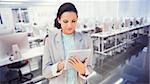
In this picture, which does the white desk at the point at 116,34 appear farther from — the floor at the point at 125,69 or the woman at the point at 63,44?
the woman at the point at 63,44

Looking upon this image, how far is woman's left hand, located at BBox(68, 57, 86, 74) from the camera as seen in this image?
1.39 meters

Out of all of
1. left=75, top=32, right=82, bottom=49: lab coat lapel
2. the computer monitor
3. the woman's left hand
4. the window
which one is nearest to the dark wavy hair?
left=75, top=32, right=82, bottom=49: lab coat lapel

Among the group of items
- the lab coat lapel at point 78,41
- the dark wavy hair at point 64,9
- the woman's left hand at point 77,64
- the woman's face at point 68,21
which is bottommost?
the woman's left hand at point 77,64

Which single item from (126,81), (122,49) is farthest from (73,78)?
(122,49)

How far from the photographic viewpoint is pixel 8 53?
2168 mm

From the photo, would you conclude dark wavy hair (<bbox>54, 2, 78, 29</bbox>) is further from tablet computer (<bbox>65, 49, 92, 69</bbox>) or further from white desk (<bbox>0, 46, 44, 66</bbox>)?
white desk (<bbox>0, 46, 44, 66</bbox>)

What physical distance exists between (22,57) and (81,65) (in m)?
1.21

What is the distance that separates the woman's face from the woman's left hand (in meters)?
0.26

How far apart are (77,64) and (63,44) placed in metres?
0.22

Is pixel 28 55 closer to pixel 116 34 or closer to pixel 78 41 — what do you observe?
pixel 78 41

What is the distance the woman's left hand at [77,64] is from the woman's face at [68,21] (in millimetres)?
256

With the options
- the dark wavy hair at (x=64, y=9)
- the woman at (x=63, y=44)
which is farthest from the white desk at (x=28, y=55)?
the dark wavy hair at (x=64, y=9)

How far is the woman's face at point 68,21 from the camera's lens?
4.52ft

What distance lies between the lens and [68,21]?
1.40m
